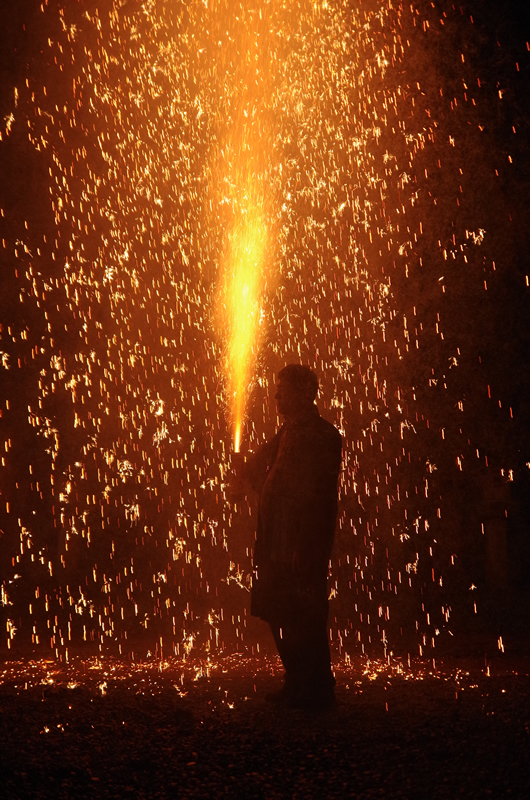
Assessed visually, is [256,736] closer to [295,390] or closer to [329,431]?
[329,431]

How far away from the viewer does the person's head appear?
4324 mm

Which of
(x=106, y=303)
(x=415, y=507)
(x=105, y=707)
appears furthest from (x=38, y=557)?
(x=415, y=507)

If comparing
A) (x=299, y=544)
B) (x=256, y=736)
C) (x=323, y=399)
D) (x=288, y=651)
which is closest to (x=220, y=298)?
(x=323, y=399)

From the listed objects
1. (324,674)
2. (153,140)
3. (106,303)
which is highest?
(153,140)

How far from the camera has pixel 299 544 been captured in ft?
13.7

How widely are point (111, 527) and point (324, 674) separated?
367 cm

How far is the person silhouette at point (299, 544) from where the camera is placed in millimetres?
4164

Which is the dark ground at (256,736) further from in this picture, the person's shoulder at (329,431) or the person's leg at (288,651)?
the person's shoulder at (329,431)

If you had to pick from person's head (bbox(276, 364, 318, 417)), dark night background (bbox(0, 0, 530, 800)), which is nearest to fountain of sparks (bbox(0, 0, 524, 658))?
dark night background (bbox(0, 0, 530, 800))

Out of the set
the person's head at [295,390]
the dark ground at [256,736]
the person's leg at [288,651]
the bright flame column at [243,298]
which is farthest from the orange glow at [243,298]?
the person's leg at [288,651]

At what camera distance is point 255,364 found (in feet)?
24.6

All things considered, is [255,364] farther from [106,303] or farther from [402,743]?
[402,743]

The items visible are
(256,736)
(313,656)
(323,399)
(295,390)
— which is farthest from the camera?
(323,399)

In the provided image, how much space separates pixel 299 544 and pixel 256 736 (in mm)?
1044
